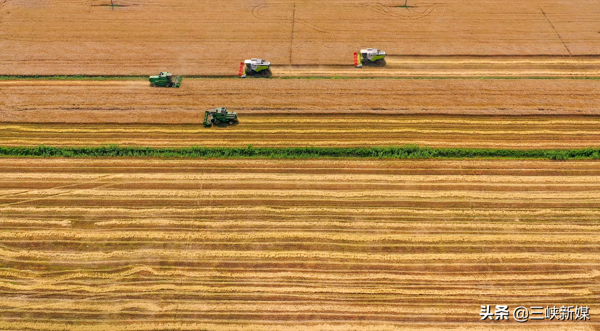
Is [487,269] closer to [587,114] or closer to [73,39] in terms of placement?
[587,114]

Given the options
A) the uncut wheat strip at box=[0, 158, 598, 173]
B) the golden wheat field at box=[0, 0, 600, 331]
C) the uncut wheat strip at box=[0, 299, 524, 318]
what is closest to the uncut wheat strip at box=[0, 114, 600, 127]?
the golden wheat field at box=[0, 0, 600, 331]

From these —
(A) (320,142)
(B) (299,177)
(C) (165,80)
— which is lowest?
(B) (299,177)

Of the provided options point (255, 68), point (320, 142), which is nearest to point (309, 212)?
Answer: point (320, 142)

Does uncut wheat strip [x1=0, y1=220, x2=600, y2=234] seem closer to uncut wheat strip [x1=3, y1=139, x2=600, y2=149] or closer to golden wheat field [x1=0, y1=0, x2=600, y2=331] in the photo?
golden wheat field [x1=0, y1=0, x2=600, y2=331]

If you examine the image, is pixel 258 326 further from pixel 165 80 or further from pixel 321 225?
pixel 165 80

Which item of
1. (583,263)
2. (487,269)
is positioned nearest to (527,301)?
(487,269)
